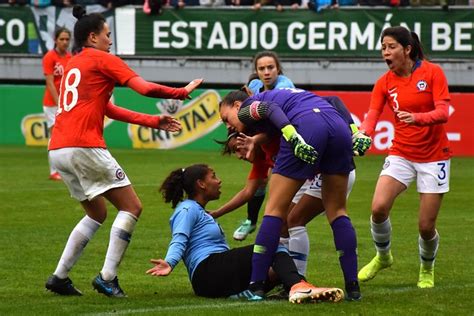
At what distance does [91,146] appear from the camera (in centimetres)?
905

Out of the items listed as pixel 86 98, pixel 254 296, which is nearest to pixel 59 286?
pixel 86 98

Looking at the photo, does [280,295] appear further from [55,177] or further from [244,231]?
[55,177]

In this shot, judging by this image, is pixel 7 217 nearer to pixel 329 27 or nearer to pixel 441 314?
pixel 441 314

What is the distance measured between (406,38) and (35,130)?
19108 millimetres

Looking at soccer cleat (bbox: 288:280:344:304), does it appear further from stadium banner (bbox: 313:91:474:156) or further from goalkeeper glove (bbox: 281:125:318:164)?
stadium banner (bbox: 313:91:474:156)

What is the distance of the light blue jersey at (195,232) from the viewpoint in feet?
29.3

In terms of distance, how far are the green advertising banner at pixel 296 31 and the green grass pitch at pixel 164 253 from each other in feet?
20.0

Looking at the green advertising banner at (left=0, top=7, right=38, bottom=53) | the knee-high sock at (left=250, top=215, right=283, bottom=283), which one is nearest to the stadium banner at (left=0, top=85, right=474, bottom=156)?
the green advertising banner at (left=0, top=7, right=38, bottom=53)

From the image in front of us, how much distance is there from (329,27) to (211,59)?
3.08 m

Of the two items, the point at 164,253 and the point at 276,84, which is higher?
the point at 276,84

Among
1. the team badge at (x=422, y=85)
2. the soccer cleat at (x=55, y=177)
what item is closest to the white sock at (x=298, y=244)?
the team badge at (x=422, y=85)

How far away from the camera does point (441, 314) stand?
819cm

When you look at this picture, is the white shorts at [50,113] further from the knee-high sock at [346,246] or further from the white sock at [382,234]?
the knee-high sock at [346,246]

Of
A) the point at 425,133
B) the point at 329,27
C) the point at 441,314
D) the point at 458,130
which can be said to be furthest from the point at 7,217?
the point at 329,27
